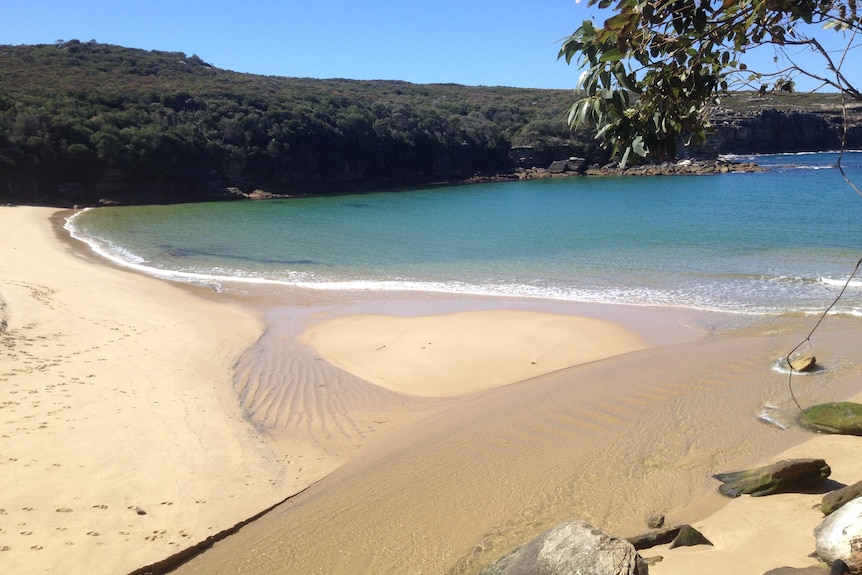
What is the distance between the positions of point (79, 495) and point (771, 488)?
226 inches

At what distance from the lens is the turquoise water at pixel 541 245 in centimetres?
1478

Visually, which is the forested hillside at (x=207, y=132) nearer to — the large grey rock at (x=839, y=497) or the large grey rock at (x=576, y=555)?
the large grey rock at (x=576, y=555)

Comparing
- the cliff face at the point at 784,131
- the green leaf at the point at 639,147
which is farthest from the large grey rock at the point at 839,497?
the cliff face at the point at 784,131

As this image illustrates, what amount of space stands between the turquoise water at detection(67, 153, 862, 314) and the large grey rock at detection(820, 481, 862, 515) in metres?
8.21

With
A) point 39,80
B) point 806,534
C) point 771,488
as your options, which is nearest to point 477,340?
point 771,488

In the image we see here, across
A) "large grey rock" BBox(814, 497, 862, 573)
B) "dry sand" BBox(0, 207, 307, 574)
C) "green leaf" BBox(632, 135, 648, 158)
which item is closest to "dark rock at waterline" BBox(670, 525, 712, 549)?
"large grey rock" BBox(814, 497, 862, 573)

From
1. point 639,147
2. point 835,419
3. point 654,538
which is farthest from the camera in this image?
point 835,419

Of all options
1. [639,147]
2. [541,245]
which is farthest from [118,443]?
[541,245]

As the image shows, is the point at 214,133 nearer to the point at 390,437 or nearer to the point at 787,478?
the point at 390,437

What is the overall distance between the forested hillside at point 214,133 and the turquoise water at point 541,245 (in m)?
6.08

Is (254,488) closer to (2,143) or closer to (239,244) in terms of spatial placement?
(239,244)

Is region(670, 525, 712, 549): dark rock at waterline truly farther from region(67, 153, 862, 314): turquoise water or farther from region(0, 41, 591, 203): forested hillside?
region(0, 41, 591, 203): forested hillside

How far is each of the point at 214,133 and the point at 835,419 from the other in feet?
175

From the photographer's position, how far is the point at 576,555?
336cm
